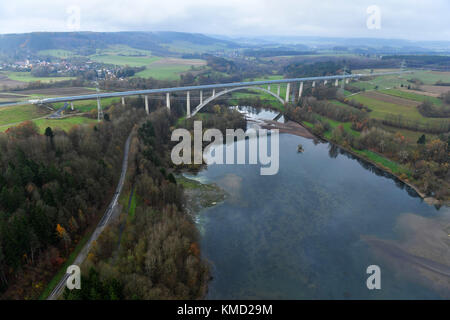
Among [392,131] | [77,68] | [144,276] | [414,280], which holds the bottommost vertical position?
[414,280]

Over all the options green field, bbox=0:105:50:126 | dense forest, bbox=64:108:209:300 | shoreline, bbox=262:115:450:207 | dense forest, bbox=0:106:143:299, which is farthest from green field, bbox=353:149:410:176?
green field, bbox=0:105:50:126

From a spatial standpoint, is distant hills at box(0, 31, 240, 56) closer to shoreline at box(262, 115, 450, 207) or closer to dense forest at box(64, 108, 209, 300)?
shoreline at box(262, 115, 450, 207)

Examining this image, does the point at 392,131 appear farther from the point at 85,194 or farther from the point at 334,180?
the point at 85,194

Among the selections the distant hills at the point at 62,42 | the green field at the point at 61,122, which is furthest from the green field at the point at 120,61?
the green field at the point at 61,122

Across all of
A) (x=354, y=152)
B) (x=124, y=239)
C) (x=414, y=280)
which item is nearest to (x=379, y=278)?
(x=414, y=280)

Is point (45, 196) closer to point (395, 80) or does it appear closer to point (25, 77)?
point (25, 77)

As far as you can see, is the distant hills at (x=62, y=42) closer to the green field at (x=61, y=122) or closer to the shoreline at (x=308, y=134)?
the green field at (x=61, y=122)
